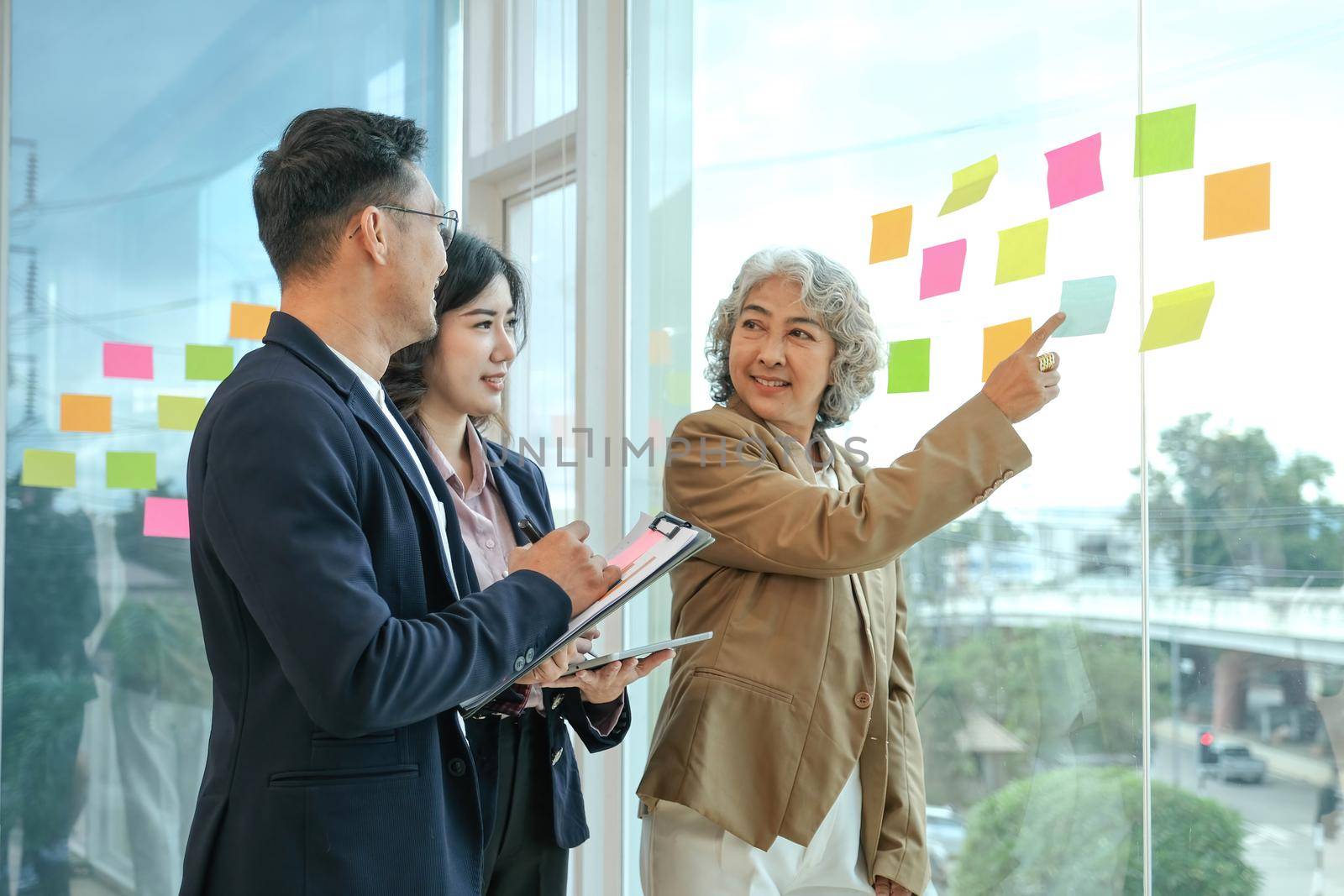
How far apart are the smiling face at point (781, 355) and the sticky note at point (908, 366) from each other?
0.27 m

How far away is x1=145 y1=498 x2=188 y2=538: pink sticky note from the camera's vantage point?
115 inches

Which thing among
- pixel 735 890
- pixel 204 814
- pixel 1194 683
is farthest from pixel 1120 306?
pixel 204 814

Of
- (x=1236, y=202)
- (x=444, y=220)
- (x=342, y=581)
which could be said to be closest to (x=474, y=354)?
(x=444, y=220)

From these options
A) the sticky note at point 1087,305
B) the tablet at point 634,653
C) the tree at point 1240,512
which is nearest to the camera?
the tablet at point 634,653

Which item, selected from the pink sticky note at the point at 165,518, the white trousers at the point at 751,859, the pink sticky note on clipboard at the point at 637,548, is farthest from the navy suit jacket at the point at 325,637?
the pink sticky note at the point at 165,518

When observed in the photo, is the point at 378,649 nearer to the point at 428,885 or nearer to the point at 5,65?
the point at 428,885

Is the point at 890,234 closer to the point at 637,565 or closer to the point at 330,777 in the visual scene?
the point at 637,565

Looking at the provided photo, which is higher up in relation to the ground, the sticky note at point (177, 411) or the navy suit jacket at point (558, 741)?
the sticky note at point (177, 411)

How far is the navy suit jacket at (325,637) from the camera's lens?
106cm

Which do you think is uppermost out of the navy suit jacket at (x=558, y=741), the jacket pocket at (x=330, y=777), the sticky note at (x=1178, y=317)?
the sticky note at (x=1178, y=317)

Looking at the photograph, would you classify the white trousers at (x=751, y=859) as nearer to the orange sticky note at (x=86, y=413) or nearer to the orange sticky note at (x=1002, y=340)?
the orange sticky note at (x=1002, y=340)

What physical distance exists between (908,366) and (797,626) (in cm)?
60

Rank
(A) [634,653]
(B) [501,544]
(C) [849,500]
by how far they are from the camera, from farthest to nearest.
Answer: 1. (B) [501,544]
2. (C) [849,500]
3. (A) [634,653]

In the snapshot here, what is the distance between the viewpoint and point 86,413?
2.88 metres
